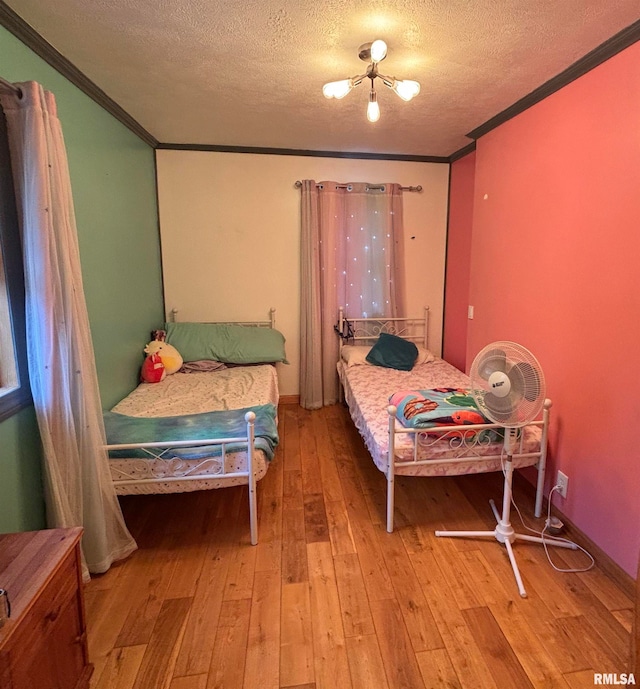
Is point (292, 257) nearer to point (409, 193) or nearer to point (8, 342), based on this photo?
point (409, 193)

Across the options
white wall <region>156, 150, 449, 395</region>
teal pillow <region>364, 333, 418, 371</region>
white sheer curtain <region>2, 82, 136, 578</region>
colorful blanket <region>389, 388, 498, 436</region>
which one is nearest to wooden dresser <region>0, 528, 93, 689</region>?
white sheer curtain <region>2, 82, 136, 578</region>

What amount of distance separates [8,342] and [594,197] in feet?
9.12

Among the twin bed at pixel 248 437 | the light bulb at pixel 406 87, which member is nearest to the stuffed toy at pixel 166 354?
the twin bed at pixel 248 437

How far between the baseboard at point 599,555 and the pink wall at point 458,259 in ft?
5.10

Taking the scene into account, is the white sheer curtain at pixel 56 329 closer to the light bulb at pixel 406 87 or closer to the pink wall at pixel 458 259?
the light bulb at pixel 406 87

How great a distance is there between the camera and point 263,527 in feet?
7.46

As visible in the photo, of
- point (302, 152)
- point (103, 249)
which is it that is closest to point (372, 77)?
point (302, 152)

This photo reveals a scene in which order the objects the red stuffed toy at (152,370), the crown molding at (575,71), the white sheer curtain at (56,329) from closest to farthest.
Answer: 1. the white sheer curtain at (56,329)
2. the crown molding at (575,71)
3. the red stuffed toy at (152,370)

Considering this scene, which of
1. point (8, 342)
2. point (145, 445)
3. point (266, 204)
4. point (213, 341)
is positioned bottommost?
point (145, 445)

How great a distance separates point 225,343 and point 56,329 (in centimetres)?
196

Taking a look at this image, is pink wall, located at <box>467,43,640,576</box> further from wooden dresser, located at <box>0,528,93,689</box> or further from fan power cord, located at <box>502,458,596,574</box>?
wooden dresser, located at <box>0,528,93,689</box>

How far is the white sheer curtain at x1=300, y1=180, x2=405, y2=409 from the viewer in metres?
3.76

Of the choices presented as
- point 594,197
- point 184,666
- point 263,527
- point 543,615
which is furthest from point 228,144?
point 543,615

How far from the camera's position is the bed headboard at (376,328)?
3.93m
